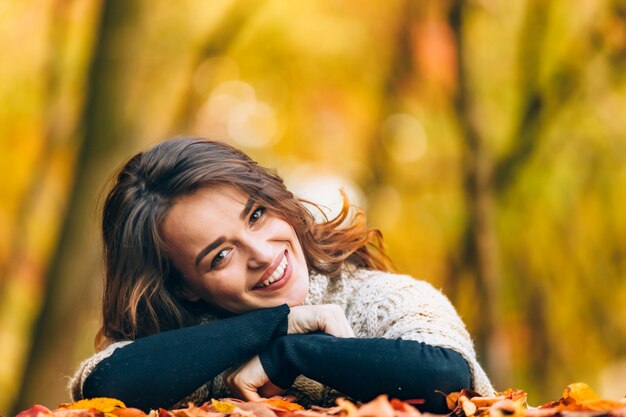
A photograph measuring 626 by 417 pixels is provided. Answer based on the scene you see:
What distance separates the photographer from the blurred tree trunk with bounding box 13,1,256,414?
6.64 m

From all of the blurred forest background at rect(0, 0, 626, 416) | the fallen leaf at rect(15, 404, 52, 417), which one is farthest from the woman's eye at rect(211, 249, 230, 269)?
the blurred forest background at rect(0, 0, 626, 416)

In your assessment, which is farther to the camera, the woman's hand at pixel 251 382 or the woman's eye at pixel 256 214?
the woman's eye at pixel 256 214

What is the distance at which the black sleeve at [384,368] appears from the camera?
267 cm

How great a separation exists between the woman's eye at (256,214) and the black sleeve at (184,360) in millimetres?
324

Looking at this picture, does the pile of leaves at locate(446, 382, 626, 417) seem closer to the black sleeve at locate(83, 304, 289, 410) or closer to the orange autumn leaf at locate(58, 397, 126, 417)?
the black sleeve at locate(83, 304, 289, 410)

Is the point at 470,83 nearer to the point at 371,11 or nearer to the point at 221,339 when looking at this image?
the point at 371,11

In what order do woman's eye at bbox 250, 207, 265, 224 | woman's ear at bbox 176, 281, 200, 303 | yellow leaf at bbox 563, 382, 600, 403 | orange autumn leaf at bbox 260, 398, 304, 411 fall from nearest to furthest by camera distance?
yellow leaf at bbox 563, 382, 600, 403, orange autumn leaf at bbox 260, 398, 304, 411, woman's eye at bbox 250, 207, 265, 224, woman's ear at bbox 176, 281, 200, 303

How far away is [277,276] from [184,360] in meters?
0.41

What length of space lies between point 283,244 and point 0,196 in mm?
11299

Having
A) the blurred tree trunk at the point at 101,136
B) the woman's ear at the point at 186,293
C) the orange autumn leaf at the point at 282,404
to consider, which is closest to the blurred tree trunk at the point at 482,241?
the blurred tree trunk at the point at 101,136

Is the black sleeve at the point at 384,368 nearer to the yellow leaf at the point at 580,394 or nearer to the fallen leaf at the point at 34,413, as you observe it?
the yellow leaf at the point at 580,394

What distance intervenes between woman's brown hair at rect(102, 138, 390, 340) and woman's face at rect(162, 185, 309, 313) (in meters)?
0.04

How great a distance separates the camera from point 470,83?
9469mm

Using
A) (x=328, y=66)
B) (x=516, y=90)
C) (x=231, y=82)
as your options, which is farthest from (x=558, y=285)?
(x=231, y=82)
